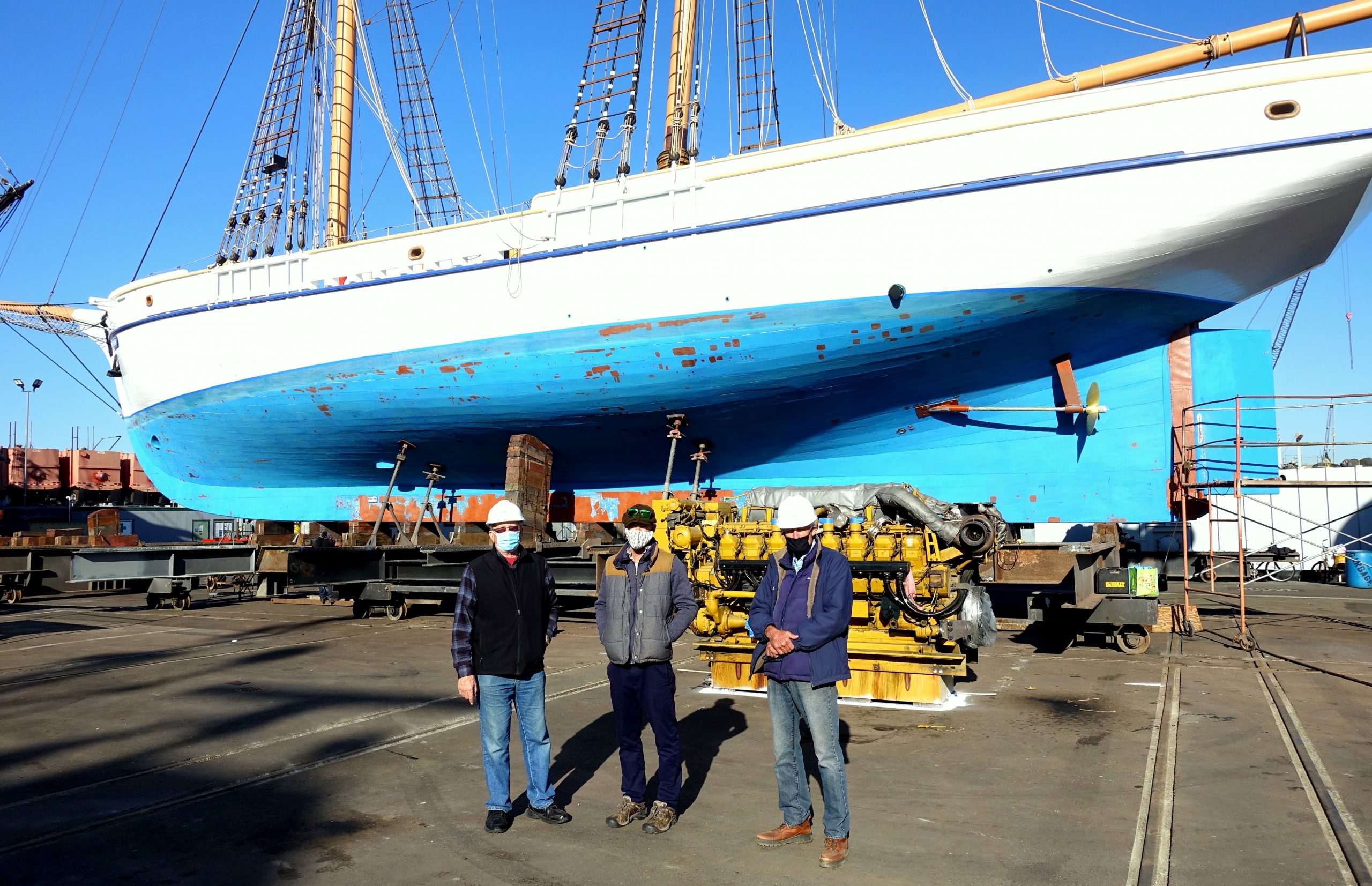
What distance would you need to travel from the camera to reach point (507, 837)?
402 centimetres

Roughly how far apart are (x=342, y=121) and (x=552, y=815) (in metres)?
21.2

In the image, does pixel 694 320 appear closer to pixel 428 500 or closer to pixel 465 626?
pixel 428 500

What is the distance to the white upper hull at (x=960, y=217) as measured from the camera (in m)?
9.74

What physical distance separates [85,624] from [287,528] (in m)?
5.41

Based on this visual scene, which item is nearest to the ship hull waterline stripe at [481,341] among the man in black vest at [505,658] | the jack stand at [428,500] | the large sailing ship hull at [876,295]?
the large sailing ship hull at [876,295]

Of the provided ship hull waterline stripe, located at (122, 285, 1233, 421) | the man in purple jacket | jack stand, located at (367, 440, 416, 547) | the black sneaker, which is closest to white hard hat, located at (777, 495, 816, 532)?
the man in purple jacket

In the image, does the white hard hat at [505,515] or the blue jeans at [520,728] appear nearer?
the blue jeans at [520,728]

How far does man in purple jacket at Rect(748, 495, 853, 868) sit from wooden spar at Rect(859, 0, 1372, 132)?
8668 mm

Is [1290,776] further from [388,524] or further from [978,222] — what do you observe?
[388,524]

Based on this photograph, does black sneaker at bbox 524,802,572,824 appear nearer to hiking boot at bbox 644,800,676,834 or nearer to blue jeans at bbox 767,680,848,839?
hiking boot at bbox 644,800,676,834

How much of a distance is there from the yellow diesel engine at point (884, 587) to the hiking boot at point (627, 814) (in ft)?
7.67

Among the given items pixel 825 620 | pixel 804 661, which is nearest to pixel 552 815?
pixel 804 661

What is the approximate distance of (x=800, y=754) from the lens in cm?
385

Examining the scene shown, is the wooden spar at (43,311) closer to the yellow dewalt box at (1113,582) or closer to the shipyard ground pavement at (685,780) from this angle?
the shipyard ground pavement at (685,780)
